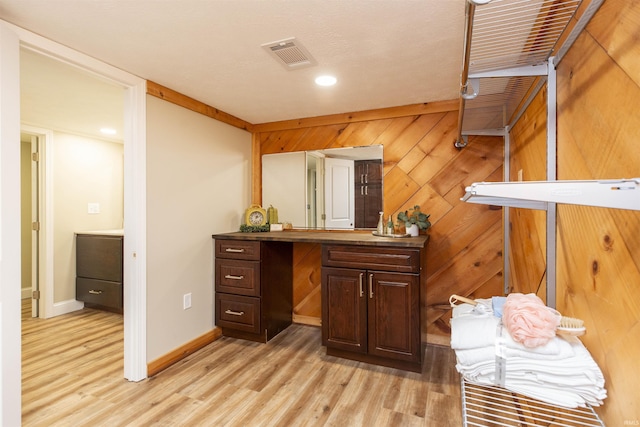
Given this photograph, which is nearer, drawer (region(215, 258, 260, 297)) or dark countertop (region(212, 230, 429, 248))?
dark countertop (region(212, 230, 429, 248))

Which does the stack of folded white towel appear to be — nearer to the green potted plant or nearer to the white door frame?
the green potted plant

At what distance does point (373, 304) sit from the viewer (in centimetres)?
230

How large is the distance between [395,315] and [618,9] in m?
1.95

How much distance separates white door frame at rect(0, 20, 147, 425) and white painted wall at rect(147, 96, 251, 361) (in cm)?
7

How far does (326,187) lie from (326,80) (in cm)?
115

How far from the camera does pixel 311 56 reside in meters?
1.87

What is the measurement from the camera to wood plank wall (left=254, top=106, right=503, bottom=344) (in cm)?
255

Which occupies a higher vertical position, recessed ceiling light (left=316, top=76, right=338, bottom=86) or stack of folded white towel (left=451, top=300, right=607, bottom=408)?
recessed ceiling light (left=316, top=76, right=338, bottom=86)

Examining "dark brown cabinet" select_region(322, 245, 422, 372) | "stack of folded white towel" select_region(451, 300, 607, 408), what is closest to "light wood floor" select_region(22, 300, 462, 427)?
"dark brown cabinet" select_region(322, 245, 422, 372)

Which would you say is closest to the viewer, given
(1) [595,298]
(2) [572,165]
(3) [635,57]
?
(3) [635,57]

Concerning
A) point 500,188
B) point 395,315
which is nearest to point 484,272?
point 395,315

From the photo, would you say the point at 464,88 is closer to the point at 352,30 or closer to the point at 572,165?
the point at 572,165

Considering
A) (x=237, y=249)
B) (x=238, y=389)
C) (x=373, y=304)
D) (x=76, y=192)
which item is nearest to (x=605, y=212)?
(x=373, y=304)

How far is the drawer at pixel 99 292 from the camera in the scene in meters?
3.45
